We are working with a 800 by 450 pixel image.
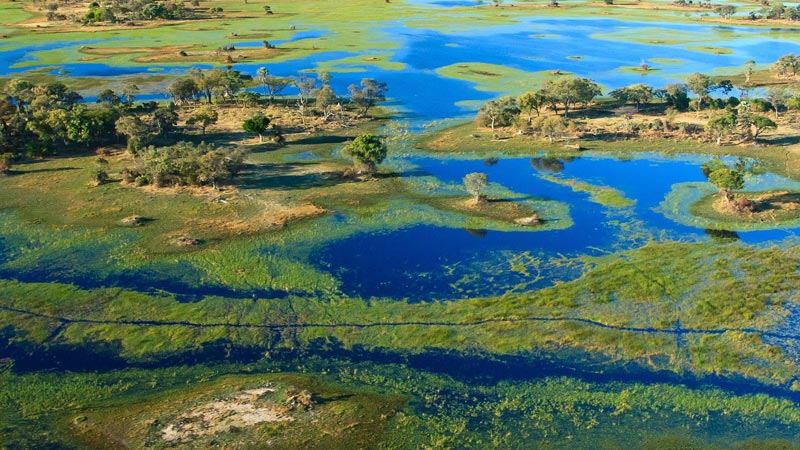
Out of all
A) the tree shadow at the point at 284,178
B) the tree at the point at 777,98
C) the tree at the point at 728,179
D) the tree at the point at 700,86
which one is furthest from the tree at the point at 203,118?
the tree at the point at 777,98

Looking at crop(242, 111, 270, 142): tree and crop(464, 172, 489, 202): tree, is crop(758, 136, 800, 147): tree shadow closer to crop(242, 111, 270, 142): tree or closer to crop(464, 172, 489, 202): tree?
crop(464, 172, 489, 202): tree

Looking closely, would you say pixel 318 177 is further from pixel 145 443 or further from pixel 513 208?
pixel 145 443

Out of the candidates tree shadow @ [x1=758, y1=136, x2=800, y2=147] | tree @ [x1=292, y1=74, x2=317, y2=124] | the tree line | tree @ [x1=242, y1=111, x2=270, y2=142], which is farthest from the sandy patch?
tree shadow @ [x1=758, y1=136, x2=800, y2=147]

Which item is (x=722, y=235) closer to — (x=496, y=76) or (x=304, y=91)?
(x=304, y=91)

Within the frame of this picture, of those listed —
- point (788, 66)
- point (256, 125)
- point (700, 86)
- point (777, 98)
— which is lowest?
point (256, 125)

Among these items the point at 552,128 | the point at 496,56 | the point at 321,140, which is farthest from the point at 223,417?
the point at 496,56

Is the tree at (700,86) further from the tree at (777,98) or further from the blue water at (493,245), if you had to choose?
the blue water at (493,245)
